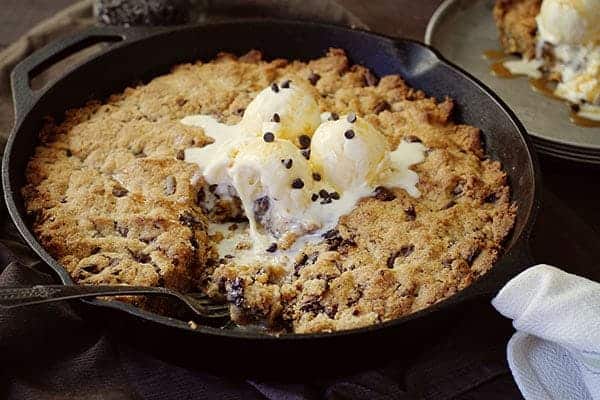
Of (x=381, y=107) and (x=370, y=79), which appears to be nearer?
(x=381, y=107)

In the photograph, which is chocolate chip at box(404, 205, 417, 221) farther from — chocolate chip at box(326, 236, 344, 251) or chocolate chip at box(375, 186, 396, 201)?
chocolate chip at box(326, 236, 344, 251)

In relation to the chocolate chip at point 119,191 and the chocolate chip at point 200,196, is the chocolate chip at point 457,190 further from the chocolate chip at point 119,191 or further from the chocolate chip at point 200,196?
the chocolate chip at point 119,191

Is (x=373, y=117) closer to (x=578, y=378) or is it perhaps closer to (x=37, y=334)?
(x=578, y=378)

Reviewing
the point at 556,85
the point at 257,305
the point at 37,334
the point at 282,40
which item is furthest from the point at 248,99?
the point at 556,85

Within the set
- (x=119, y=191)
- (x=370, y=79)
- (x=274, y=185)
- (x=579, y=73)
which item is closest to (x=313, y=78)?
(x=370, y=79)

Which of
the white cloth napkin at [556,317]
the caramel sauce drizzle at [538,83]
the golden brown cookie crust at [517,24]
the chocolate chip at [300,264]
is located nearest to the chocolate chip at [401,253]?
the chocolate chip at [300,264]

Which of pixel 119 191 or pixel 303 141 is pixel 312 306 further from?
pixel 119 191
